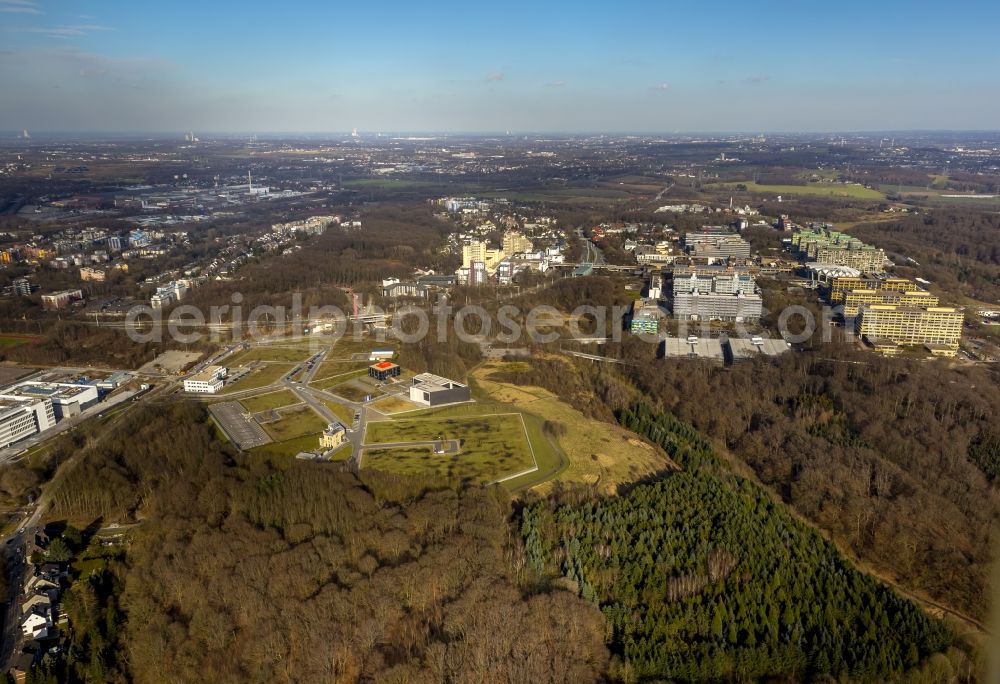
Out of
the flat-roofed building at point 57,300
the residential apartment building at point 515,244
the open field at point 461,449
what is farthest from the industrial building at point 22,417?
the residential apartment building at point 515,244

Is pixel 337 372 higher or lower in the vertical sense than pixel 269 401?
higher

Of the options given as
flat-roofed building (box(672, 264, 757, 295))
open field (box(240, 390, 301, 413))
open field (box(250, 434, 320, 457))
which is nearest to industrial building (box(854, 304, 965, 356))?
flat-roofed building (box(672, 264, 757, 295))

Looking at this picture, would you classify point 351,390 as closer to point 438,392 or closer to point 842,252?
point 438,392

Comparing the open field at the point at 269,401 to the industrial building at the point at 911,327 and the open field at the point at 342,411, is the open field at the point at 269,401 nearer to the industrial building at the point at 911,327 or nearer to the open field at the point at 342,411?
the open field at the point at 342,411

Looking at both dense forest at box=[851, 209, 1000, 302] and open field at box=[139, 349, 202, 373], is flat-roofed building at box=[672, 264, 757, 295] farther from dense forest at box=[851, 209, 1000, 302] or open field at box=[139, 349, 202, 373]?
open field at box=[139, 349, 202, 373]

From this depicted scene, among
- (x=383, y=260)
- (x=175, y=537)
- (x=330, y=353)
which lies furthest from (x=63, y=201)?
(x=175, y=537)

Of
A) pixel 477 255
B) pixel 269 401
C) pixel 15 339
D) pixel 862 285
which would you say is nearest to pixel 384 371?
pixel 269 401
